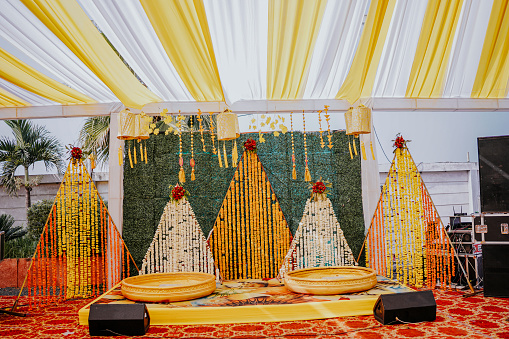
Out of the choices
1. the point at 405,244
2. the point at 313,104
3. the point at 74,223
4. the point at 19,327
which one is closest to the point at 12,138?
the point at 74,223

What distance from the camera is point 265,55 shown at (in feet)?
15.8

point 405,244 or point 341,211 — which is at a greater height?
point 341,211

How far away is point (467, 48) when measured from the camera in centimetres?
507

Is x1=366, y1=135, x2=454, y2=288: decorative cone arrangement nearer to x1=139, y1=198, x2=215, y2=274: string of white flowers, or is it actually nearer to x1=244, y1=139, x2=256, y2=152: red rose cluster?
x1=244, y1=139, x2=256, y2=152: red rose cluster

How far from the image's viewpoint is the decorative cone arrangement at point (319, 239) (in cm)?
602

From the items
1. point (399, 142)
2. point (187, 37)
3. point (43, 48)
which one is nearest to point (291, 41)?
point (187, 37)

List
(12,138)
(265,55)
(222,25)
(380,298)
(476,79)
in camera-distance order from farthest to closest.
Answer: (12,138) → (476,79) → (265,55) → (222,25) → (380,298)

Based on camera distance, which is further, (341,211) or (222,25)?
(341,211)

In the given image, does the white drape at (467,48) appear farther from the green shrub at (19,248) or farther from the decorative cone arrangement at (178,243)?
the green shrub at (19,248)

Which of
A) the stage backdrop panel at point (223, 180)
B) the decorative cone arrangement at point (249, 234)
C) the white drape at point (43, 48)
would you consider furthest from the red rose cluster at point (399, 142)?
the white drape at point (43, 48)

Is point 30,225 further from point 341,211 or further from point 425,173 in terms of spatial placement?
point 425,173

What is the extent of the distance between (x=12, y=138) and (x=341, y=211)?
760 cm

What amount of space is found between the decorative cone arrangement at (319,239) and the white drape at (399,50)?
5.50 ft

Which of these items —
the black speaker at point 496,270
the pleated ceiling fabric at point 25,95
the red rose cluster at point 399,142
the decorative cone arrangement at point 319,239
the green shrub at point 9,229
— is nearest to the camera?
the black speaker at point 496,270
